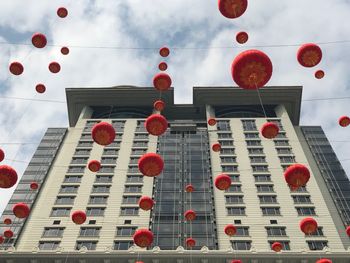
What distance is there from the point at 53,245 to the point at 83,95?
32632 millimetres

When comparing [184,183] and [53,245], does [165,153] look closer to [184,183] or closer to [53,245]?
[184,183]

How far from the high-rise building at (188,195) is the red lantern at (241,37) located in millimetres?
19785

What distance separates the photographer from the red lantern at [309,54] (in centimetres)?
1136

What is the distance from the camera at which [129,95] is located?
202ft

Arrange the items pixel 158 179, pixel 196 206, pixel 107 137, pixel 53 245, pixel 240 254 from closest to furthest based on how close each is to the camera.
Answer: pixel 107 137 < pixel 240 254 < pixel 53 245 < pixel 196 206 < pixel 158 179

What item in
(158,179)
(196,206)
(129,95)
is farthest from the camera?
(129,95)

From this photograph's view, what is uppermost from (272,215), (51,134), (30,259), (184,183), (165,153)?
(51,134)

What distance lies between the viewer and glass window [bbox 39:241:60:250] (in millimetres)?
34094

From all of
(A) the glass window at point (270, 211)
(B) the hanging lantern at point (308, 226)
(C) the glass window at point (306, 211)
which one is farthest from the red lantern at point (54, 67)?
(C) the glass window at point (306, 211)

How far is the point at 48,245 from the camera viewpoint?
34406 millimetres

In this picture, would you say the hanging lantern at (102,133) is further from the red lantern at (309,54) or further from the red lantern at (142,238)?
the red lantern at (309,54)

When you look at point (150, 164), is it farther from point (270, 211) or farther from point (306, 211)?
point (306, 211)

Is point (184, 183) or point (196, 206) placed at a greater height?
point (184, 183)

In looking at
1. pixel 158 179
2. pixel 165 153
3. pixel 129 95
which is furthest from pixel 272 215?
pixel 129 95
